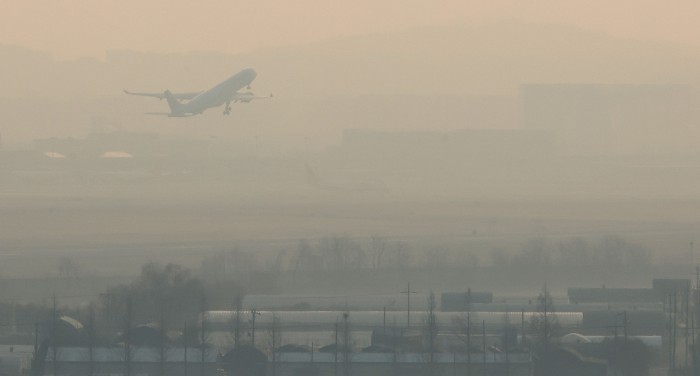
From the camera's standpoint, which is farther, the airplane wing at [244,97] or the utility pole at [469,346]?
the airplane wing at [244,97]

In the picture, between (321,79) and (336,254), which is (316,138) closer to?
(321,79)

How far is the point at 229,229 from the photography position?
4891cm

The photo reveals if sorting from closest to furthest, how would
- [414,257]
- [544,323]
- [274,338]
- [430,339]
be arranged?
[430,339]
[274,338]
[544,323]
[414,257]

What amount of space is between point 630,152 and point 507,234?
6164cm

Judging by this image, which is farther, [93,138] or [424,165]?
[93,138]

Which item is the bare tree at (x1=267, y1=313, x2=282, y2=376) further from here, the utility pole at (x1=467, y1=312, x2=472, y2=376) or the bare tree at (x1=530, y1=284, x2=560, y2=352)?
the bare tree at (x1=530, y1=284, x2=560, y2=352)

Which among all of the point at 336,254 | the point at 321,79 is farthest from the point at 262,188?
the point at 321,79

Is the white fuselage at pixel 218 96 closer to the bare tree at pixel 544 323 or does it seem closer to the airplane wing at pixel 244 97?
the airplane wing at pixel 244 97

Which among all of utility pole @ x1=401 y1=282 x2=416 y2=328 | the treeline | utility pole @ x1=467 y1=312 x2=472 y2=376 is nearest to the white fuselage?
the treeline

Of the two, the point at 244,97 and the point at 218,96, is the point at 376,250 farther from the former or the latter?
the point at 218,96

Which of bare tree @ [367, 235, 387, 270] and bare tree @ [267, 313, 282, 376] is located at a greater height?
bare tree @ [367, 235, 387, 270]

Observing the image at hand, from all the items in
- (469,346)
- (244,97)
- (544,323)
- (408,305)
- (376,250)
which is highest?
(244,97)

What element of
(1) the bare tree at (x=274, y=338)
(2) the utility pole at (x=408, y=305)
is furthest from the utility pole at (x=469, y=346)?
(1) the bare tree at (x=274, y=338)

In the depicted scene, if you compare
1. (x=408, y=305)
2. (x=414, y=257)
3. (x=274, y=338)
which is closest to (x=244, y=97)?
(x=414, y=257)
